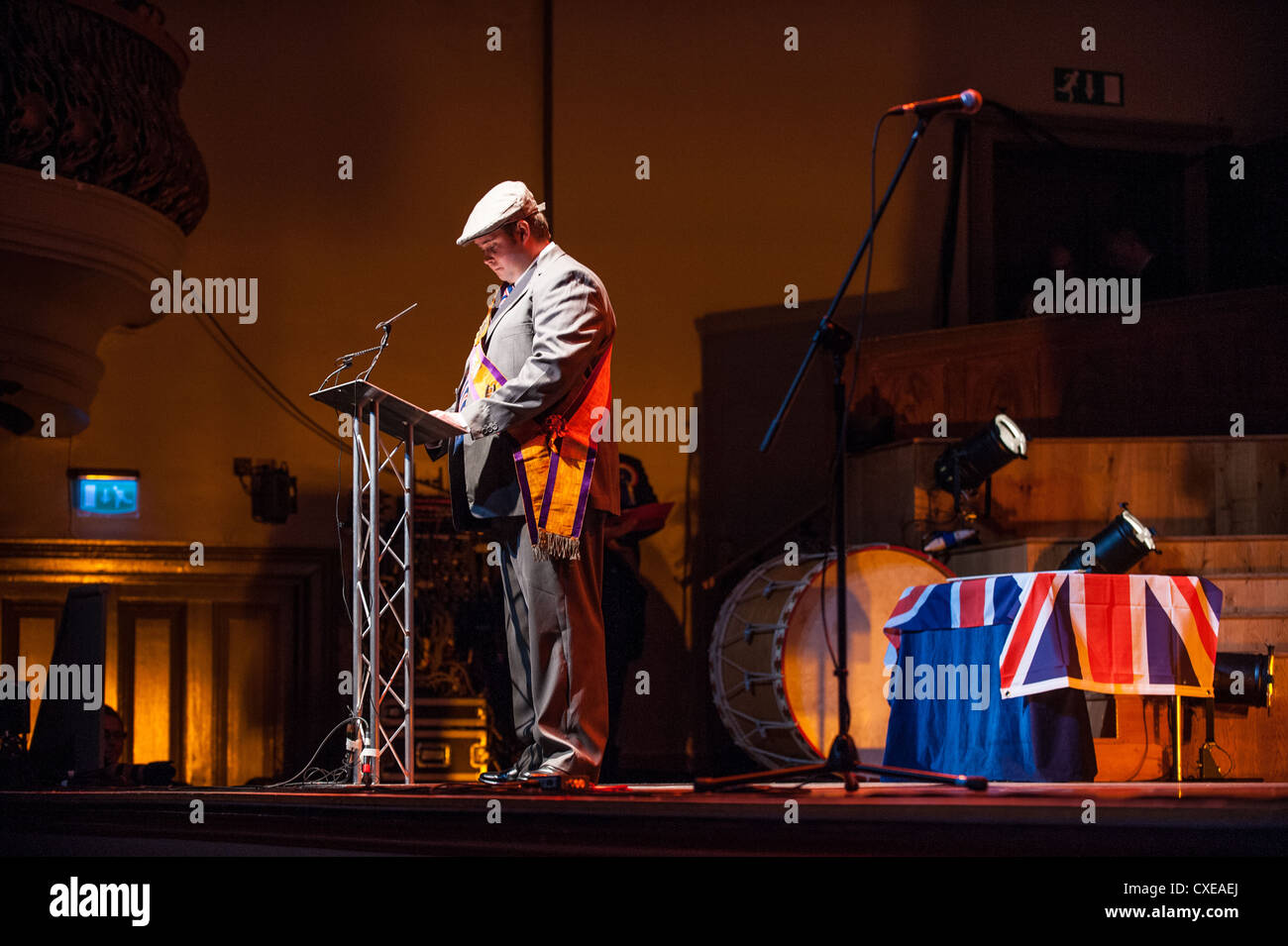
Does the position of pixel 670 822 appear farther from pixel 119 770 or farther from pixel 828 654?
pixel 119 770

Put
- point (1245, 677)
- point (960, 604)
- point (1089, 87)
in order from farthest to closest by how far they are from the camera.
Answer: point (1089, 87) < point (1245, 677) < point (960, 604)

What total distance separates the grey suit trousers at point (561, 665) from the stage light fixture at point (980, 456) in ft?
10.3

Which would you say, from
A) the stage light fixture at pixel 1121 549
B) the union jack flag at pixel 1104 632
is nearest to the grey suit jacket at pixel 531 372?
the union jack flag at pixel 1104 632

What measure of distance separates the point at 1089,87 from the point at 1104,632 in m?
4.98

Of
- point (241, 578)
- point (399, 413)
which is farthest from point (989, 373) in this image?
point (399, 413)

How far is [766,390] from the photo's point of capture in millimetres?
7953

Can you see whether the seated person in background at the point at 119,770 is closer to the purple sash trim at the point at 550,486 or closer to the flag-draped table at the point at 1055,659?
the purple sash trim at the point at 550,486

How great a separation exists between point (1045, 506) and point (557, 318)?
3866 millimetres

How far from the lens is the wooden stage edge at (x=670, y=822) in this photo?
2.36 metres

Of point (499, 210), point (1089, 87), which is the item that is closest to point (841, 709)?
point (499, 210)

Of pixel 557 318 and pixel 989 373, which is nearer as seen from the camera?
pixel 557 318

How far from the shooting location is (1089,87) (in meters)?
8.47

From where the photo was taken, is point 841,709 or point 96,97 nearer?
point 841,709
